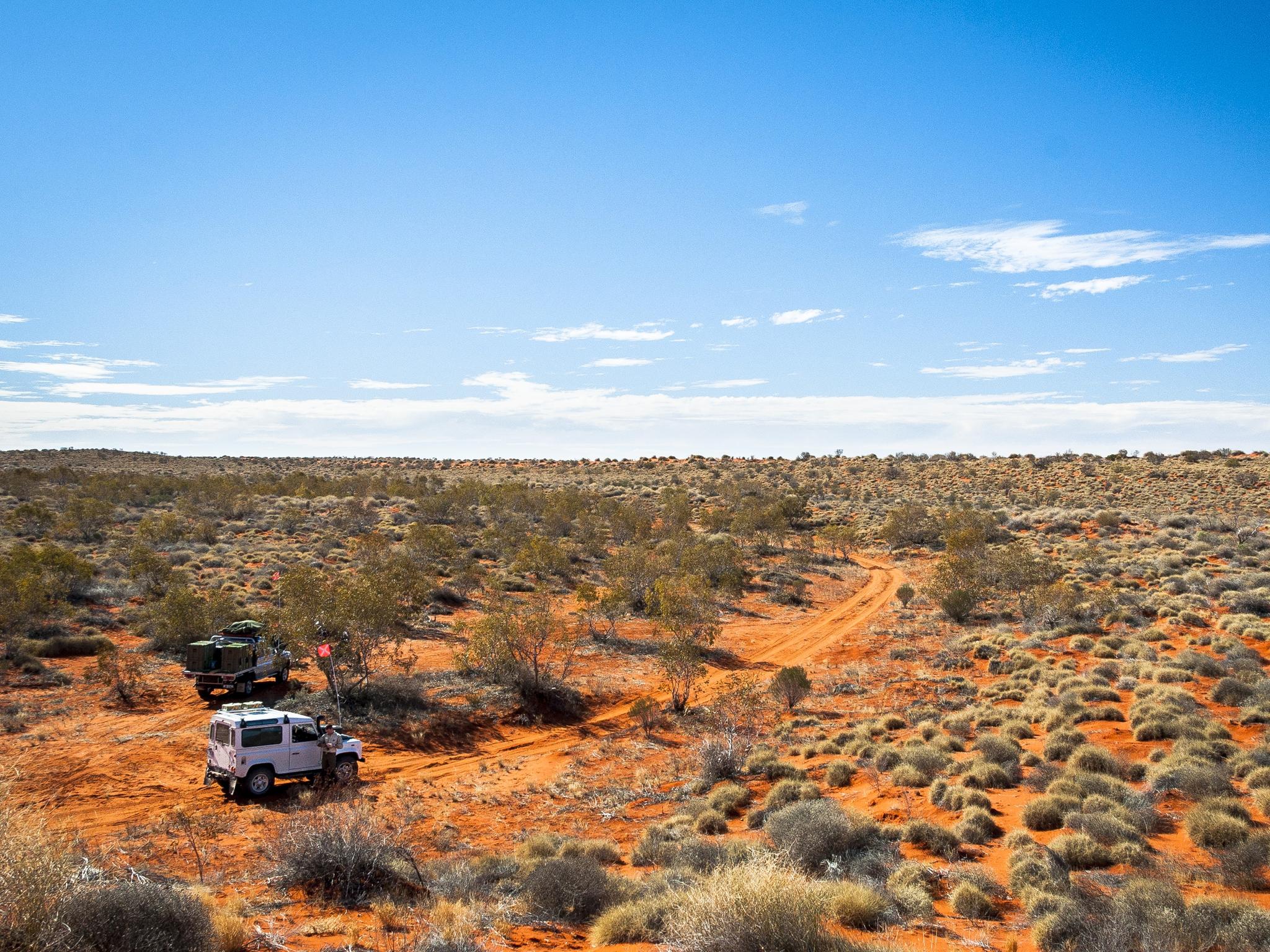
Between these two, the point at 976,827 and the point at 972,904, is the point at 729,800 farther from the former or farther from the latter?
the point at 972,904

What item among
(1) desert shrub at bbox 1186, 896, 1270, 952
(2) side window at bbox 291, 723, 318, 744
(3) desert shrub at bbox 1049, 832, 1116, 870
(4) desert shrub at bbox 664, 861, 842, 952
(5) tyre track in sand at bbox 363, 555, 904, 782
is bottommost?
(5) tyre track in sand at bbox 363, 555, 904, 782

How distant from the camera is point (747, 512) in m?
48.8

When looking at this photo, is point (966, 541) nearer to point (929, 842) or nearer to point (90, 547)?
point (929, 842)

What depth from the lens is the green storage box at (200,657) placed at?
2142cm

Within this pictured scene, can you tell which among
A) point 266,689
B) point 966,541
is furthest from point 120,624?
point 966,541

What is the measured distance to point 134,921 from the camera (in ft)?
22.2

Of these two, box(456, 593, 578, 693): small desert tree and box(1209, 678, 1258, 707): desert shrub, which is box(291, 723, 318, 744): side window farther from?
box(1209, 678, 1258, 707): desert shrub

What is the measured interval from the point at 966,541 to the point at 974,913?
99.1 ft

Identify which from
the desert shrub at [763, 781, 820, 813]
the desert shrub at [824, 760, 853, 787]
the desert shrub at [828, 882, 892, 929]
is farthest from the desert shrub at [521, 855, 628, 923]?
the desert shrub at [824, 760, 853, 787]

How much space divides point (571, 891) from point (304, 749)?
8.65 metres

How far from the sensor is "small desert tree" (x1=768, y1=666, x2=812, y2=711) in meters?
21.2

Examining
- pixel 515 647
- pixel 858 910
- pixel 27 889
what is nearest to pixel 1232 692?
pixel 858 910

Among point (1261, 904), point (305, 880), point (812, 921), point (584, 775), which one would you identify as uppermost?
point (812, 921)

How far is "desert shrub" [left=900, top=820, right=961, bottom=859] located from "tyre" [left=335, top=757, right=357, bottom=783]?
11100 mm
